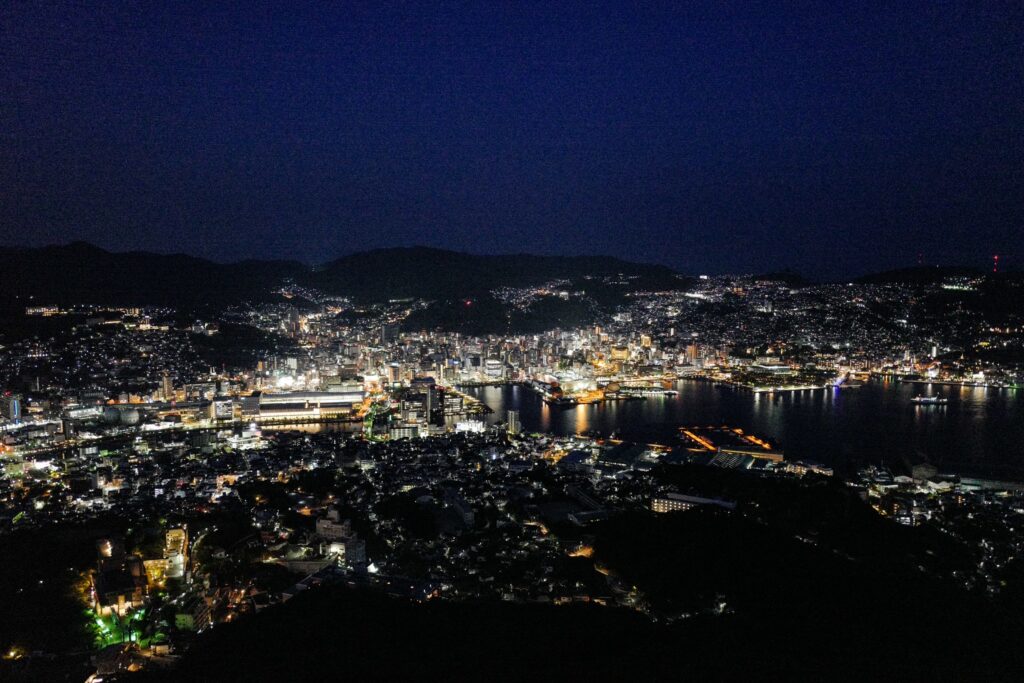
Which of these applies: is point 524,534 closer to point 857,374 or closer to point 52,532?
point 52,532

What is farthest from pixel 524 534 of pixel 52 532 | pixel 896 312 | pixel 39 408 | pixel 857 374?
pixel 896 312

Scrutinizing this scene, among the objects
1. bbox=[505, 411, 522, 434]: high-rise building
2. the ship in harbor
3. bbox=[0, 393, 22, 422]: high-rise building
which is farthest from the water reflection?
bbox=[0, 393, 22, 422]: high-rise building

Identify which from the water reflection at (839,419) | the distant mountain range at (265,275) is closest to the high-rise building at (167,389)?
the distant mountain range at (265,275)

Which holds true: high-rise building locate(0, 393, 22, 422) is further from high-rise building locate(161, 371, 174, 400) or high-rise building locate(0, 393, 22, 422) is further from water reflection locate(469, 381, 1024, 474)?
water reflection locate(469, 381, 1024, 474)

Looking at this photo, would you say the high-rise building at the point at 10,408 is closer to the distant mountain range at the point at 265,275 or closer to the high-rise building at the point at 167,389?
the high-rise building at the point at 167,389

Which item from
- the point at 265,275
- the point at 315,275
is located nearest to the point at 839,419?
the point at 265,275

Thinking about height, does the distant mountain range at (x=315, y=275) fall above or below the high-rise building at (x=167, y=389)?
above
